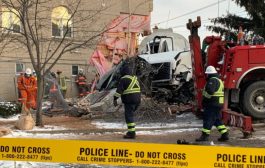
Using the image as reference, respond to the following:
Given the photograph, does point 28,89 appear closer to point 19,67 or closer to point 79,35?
point 79,35

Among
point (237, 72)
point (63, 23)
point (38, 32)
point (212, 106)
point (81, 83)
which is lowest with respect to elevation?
point (212, 106)

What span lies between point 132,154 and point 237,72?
7053mm

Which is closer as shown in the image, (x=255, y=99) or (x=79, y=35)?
(x=255, y=99)

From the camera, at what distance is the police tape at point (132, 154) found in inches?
266

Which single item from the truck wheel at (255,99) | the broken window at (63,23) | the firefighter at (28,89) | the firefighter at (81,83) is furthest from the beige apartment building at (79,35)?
the truck wheel at (255,99)

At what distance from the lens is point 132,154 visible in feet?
23.0

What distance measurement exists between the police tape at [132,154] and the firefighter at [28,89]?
9.84 meters

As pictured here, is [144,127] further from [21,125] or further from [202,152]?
[202,152]

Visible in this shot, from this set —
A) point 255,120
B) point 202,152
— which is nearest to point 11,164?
point 202,152

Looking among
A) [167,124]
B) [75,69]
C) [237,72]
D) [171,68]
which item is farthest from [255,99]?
[75,69]

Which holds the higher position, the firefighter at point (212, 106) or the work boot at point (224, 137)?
the firefighter at point (212, 106)

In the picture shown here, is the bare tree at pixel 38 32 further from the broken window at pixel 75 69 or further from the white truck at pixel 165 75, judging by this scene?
the broken window at pixel 75 69

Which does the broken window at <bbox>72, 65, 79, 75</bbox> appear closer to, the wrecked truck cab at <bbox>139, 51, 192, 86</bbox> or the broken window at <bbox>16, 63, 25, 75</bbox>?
the broken window at <bbox>16, 63, 25, 75</bbox>

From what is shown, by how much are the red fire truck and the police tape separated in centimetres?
608
